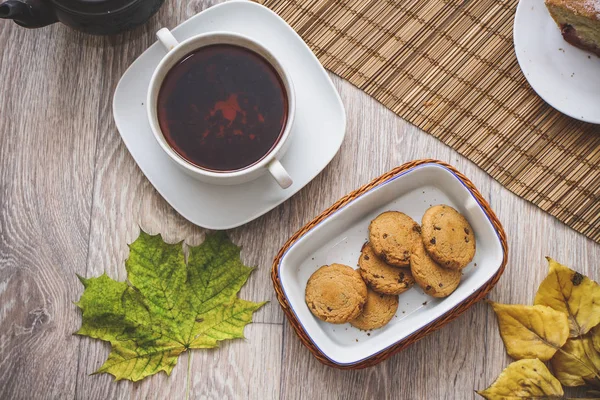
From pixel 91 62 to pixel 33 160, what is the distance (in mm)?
229

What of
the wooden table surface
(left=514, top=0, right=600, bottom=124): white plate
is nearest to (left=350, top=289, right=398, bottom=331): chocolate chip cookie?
the wooden table surface

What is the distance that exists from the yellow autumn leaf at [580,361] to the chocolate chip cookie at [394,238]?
0.36m

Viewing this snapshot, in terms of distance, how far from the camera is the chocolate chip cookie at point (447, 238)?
3.58 feet

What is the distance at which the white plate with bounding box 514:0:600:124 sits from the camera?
1.15 meters

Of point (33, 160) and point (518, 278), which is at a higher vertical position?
point (33, 160)

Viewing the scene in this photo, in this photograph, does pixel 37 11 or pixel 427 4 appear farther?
pixel 427 4

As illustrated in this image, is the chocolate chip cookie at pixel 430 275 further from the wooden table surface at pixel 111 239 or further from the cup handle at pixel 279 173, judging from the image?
the cup handle at pixel 279 173

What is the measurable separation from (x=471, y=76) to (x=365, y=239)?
1.28 feet

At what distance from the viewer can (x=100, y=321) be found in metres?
1.16

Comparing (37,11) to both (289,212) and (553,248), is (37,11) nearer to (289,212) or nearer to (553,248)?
(289,212)

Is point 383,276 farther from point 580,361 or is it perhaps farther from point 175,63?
point 175,63

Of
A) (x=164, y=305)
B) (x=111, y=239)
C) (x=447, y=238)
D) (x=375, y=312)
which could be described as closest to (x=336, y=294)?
(x=375, y=312)

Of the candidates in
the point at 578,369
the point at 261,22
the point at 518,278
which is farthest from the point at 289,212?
the point at 578,369

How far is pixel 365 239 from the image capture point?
3.87ft
